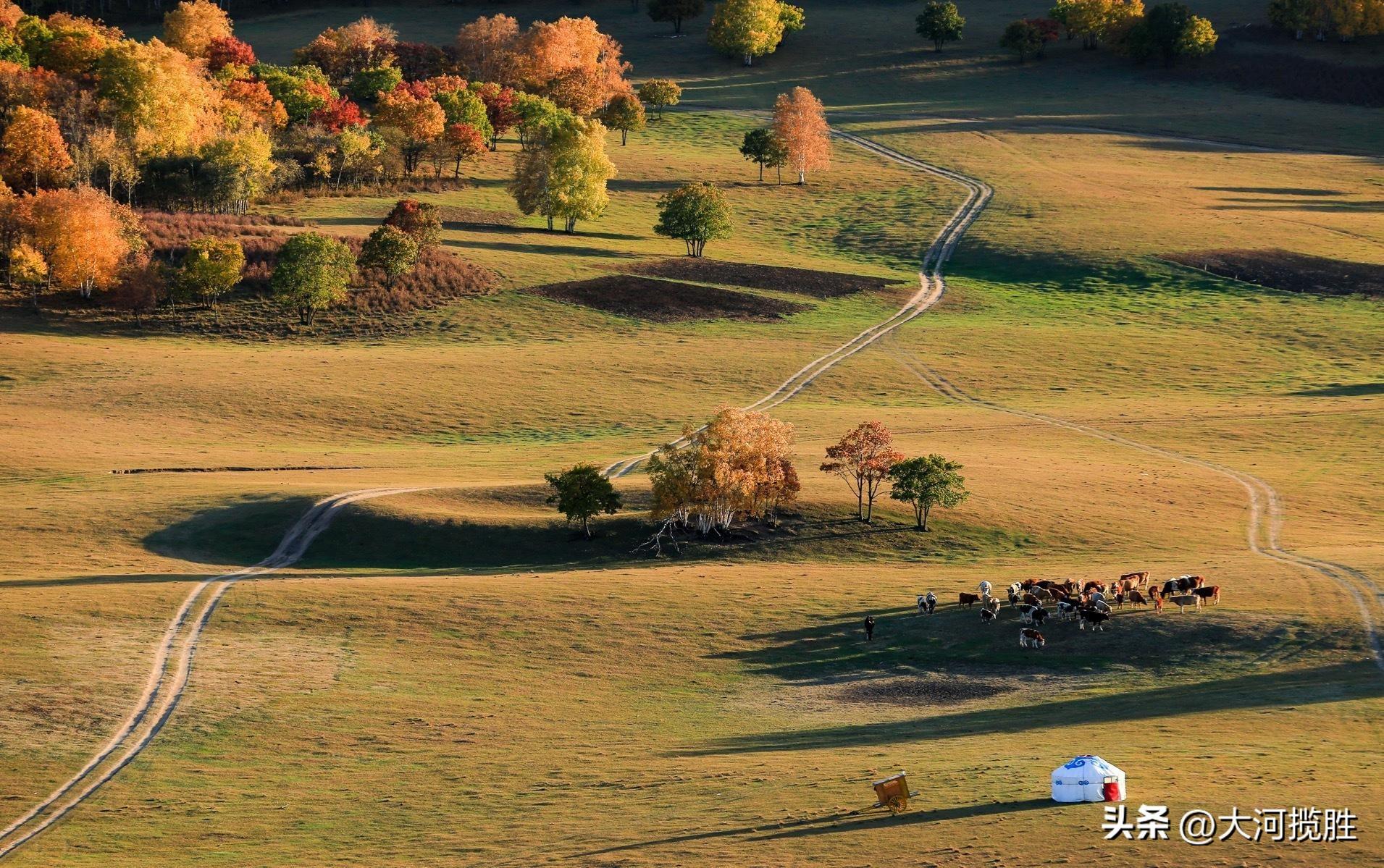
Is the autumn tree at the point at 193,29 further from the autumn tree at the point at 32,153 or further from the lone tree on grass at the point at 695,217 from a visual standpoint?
the lone tree on grass at the point at 695,217

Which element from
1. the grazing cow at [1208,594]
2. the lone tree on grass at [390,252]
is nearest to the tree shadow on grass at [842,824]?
the grazing cow at [1208,594]

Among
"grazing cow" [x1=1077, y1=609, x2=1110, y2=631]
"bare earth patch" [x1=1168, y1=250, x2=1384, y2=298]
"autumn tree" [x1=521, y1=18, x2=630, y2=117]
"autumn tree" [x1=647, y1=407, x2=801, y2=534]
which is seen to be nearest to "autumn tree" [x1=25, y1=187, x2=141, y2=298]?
"autumn tree" [x1=647, y1=407, x2=801, y2=534]

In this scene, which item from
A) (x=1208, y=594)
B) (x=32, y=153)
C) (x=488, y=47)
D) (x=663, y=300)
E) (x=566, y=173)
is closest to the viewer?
(x=1208, y=594)

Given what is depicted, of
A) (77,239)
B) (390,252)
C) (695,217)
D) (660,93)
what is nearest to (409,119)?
(695,217)

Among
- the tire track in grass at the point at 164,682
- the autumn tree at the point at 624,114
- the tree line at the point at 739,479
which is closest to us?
the tire track in grass at the point at 164,682

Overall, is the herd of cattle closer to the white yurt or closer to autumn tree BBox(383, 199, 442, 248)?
the white yurt

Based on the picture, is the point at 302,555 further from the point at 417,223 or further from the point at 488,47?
the point at 488,47
